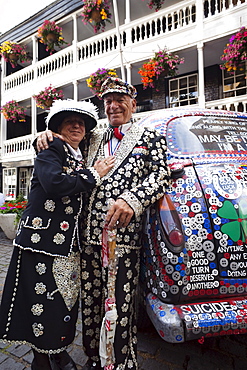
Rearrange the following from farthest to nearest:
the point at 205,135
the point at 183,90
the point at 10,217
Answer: the point at 183,90 → the point at 10,217 → the point at 205,135

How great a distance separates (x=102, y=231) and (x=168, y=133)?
0.94 metres

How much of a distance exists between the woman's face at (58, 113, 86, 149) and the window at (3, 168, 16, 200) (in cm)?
1309

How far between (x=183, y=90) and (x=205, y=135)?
8.20 meters

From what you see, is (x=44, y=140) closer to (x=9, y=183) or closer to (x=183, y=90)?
(x=183, y=90)

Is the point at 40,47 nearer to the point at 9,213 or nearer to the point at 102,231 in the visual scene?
the point at 9,213

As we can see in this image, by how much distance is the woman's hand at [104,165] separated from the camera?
5.09ft

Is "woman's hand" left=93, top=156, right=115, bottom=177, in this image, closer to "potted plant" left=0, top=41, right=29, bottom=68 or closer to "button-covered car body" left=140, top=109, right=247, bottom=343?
"button-covered car body" left=140, top=109, right=247, bottom=343

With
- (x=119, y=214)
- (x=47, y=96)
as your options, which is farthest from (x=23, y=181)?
(x=119, y=214)

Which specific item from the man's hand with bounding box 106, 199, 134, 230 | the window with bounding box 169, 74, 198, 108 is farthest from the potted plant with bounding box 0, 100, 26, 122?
the man's hand with bounding box 106, 199, 134, 230

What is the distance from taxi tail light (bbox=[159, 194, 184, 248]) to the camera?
1408 mm

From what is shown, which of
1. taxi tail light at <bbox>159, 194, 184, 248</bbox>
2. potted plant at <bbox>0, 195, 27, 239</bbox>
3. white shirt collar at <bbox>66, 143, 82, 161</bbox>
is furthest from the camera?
potted plant at <bbox>0, 195, 27, 239</bbox>

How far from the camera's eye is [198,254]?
141 cm

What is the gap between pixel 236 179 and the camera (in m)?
1.59

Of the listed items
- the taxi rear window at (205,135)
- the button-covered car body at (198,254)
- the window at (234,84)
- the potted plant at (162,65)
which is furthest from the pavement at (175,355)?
the window at (234,84)
